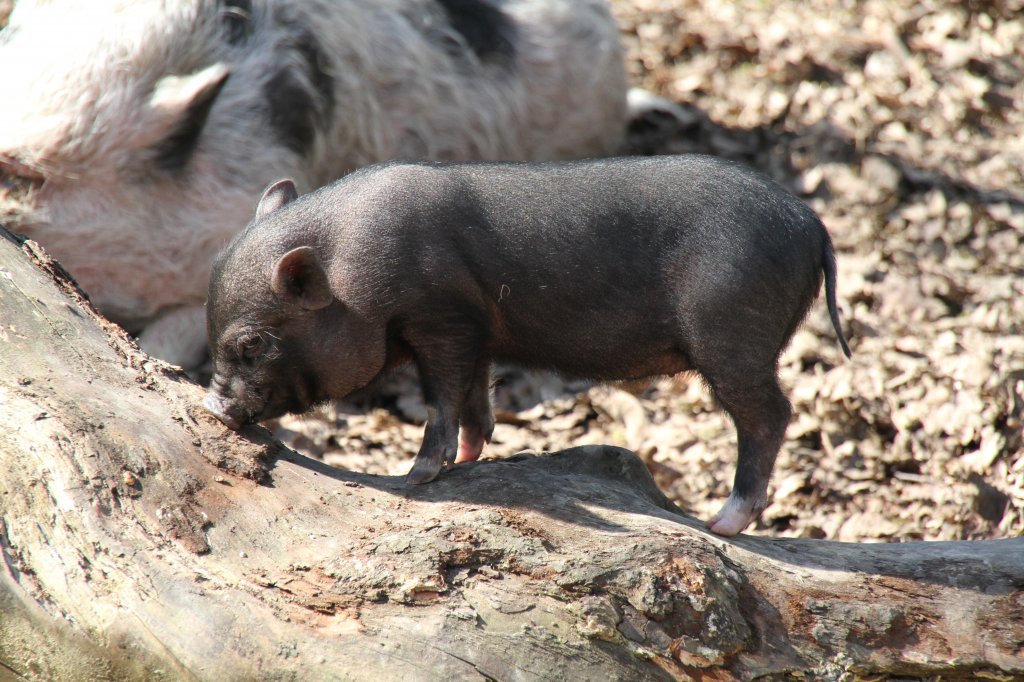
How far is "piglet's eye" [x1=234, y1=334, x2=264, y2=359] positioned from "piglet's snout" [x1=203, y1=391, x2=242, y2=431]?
0.17 metres

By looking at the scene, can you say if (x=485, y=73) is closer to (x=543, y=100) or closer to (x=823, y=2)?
(x=543, y=100)

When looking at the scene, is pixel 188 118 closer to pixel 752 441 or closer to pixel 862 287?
pixel 752 441

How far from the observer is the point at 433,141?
18.8ft

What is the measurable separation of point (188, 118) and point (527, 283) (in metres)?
2.19

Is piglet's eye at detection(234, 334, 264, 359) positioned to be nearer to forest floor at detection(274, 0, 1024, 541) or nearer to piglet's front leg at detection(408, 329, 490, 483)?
piglet's front leg at detection(408, 329, 490, 483)

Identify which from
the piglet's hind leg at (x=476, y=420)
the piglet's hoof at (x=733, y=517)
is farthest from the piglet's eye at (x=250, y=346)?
the piglet's hoof at (x=733, y=517)

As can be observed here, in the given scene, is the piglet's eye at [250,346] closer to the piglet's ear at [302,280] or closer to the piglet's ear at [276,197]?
the piglet's ear at [302,280]

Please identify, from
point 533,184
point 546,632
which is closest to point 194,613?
point 546,632

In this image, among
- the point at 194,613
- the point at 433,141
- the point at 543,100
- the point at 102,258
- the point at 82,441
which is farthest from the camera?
the point at 543,100

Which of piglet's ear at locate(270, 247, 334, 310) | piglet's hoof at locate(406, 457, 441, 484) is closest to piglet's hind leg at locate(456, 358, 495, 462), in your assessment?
piglet's hoof at locate(406, 457, 441, 484)

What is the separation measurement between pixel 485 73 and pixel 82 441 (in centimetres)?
372

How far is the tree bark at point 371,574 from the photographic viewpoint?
2461 millimetres

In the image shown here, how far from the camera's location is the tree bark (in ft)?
8.07

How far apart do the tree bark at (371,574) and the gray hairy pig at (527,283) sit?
0.29 metres
